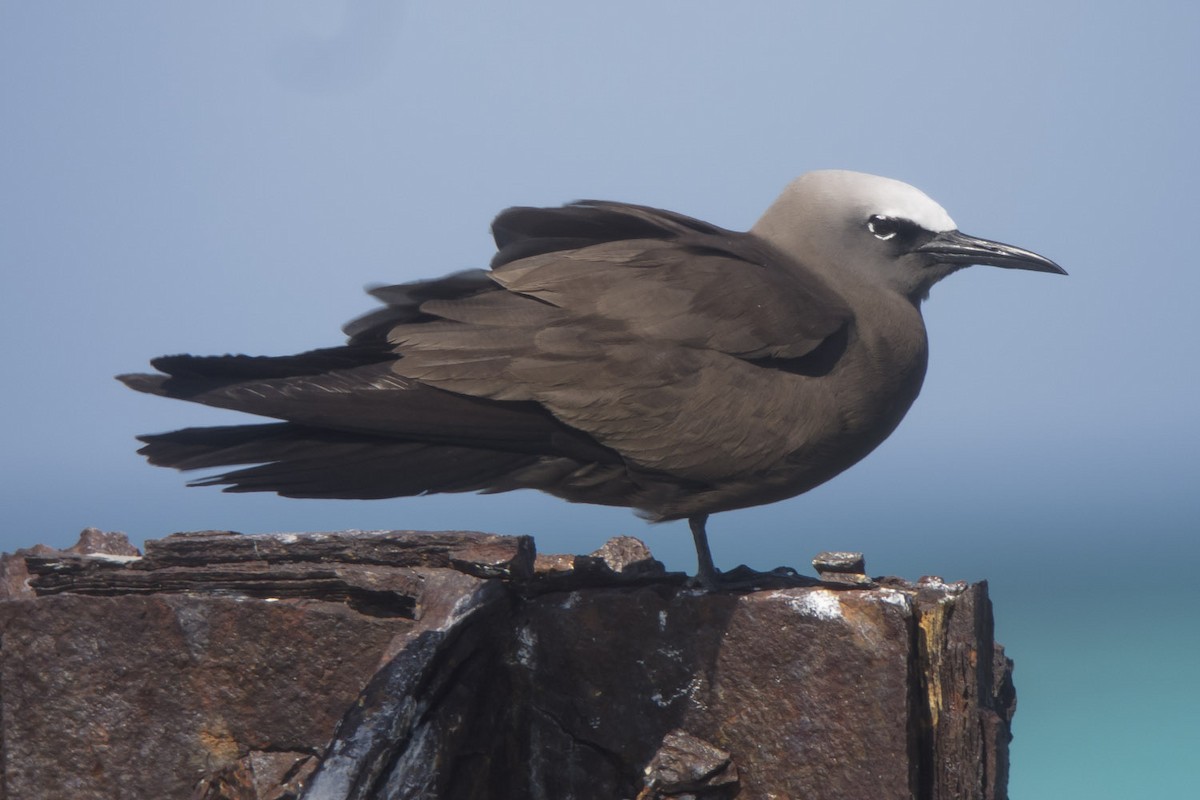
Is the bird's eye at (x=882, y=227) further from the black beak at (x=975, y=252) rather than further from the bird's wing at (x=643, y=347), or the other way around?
the bird's wing at (x=643, y=347)

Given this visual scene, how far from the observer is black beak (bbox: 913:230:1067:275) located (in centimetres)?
372

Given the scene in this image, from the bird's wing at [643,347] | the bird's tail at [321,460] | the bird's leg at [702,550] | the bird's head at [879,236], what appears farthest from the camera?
the bird's head at [879,236]

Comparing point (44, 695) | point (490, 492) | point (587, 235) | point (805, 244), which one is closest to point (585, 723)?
point (490, 492)

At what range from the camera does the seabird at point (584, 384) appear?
2855mm

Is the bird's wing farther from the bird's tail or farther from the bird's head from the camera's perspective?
the bird's head

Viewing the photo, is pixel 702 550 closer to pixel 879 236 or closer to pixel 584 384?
pixel 584 384

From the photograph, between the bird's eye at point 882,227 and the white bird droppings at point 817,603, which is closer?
the white bird droppings at point 817,603

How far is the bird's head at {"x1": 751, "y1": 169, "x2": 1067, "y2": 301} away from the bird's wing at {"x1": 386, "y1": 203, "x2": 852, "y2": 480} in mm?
536

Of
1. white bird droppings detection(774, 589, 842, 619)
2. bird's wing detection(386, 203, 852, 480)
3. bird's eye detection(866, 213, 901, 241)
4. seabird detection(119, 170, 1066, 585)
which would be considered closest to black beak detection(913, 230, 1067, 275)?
bird's eye detection(866, 213, 901, 241)

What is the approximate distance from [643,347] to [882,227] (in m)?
1.10

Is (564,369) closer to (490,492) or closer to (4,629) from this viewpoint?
(490,492)

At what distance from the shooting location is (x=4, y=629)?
7.90 ft

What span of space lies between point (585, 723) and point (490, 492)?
0.89m

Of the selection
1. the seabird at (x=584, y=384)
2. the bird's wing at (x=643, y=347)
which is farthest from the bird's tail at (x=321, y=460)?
the bird's wing at (x=643, y=347)
